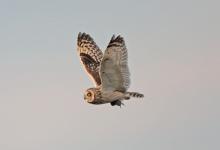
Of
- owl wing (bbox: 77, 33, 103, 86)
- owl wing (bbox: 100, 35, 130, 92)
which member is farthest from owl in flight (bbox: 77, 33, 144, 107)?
owl wing (bbox: 77, 33, 103, 86)

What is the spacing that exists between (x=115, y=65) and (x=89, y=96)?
2.74 m

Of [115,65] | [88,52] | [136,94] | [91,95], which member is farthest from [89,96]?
[88,52]

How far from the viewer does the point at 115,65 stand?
124 feet

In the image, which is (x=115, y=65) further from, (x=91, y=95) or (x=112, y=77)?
(x=91, y=95)

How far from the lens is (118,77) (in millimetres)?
38562

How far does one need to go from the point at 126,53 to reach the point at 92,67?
5927mm

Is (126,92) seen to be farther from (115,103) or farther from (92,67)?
(92,67)

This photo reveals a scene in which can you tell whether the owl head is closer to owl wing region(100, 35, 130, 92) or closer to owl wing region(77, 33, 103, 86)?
owl wing region(100, 35, 130, 92)

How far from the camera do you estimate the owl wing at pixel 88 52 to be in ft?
145

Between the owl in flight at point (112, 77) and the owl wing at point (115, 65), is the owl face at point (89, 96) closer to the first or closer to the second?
the owl in flight at point (112, 77)

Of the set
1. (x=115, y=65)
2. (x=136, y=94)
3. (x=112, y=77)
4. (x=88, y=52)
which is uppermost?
(x=88, y=52)

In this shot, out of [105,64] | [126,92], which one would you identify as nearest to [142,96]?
[126,92]

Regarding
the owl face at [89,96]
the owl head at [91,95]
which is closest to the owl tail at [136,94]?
the owl head at [91,95]

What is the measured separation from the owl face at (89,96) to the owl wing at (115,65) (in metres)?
0.82
